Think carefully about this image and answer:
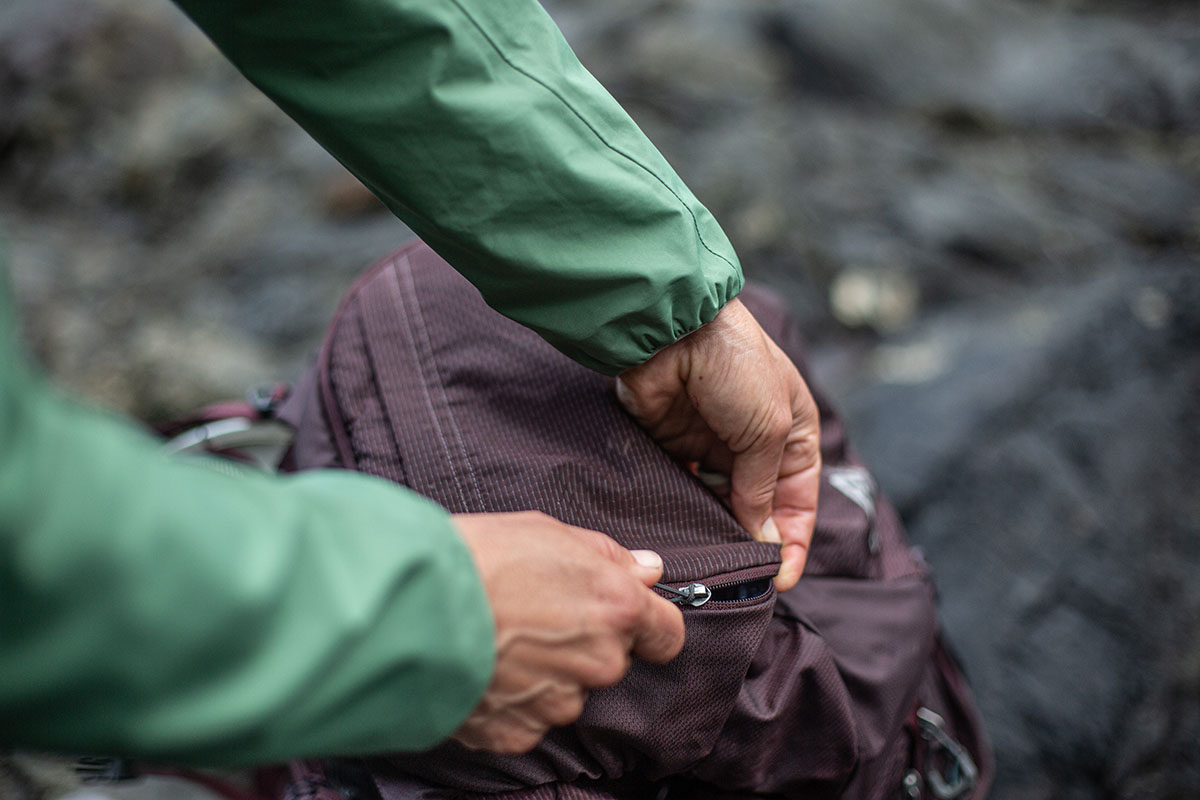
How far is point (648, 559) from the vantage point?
2.80ft

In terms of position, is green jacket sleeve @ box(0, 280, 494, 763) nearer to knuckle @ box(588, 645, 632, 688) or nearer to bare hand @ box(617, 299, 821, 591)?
knuckle @ box(588, 645, 632, 688)

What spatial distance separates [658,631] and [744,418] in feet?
1.14

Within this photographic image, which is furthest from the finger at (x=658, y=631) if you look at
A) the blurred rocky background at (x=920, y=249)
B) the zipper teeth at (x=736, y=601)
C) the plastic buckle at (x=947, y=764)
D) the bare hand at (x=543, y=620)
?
the blurred rocky background at (x=920, y=249)

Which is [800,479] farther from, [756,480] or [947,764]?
[947,764]

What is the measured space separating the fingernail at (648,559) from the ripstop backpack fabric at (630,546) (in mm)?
60

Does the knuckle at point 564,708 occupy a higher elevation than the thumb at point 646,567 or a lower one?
lower

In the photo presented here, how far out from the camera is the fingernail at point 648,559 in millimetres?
846

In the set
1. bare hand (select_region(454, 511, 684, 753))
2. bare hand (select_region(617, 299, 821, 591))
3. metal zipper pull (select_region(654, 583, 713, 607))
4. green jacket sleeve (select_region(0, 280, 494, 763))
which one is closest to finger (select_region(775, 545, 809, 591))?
bare hand (select_region(617, 299, 821, 591))

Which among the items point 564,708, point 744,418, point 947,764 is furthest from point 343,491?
point 947,764

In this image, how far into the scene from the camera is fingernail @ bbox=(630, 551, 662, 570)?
2.77 ft

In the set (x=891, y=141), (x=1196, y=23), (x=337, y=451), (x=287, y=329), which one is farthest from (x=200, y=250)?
(x=1196, y=23)

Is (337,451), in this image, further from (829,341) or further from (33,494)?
(829,341)

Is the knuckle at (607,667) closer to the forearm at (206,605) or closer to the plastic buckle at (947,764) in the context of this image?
the forearm at (206,605)

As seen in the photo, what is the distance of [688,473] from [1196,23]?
3.49 metres
